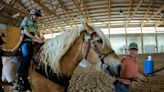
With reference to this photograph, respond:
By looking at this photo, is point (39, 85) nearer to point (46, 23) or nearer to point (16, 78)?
point (16, 78)

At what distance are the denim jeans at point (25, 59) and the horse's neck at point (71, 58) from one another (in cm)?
37

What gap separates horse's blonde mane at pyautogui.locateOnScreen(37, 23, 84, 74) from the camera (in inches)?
104

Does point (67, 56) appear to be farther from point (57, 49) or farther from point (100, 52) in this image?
point (100, 52)

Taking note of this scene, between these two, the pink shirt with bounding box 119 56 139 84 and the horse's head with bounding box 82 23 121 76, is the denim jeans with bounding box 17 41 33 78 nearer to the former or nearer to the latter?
the horse's head with bounding box 82 23 121 76

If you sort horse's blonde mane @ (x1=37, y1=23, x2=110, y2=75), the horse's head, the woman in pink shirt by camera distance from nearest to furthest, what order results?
the horse's head < horse's blonde mane @ (x1=37, y1=23, x2=110, y2=75) < the woman in pink shirt

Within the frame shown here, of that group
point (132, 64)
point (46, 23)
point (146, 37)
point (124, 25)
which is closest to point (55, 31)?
point (46, 23)

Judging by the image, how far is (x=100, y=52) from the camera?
2543 mm

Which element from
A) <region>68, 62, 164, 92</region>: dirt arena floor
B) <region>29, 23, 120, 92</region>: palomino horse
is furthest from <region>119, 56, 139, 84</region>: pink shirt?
<region>68, 62, 164, 92</region>: dirt arena floor

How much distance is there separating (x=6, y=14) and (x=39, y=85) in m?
11.2

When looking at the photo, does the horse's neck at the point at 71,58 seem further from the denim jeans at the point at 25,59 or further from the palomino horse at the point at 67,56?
the denim jeans at the point at 25,59

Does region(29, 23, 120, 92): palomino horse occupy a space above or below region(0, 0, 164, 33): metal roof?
below

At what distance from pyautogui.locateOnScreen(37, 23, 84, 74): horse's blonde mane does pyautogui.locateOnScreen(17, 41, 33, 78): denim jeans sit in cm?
12

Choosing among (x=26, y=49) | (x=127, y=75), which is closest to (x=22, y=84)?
(x=26, y=49)

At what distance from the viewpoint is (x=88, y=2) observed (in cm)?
1370
